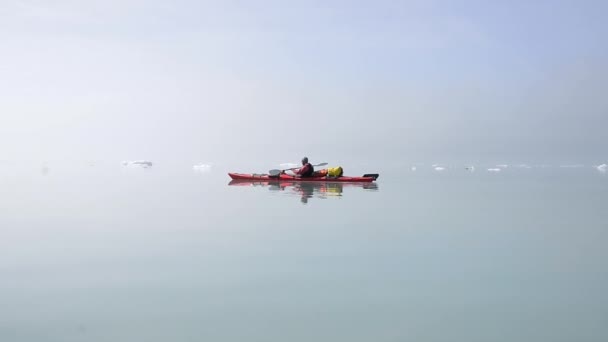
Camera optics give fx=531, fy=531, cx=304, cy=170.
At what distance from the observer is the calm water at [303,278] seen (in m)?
6.33

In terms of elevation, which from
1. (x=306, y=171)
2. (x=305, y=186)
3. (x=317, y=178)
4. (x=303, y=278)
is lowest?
(x=303, y=278)

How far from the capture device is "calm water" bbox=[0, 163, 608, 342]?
6332 millimetres

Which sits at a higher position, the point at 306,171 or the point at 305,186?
the point at 306,171

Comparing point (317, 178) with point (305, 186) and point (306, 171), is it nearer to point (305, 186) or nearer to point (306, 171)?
point (306, 171)

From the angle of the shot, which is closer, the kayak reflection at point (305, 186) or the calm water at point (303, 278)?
the calm water at point (303, 278)

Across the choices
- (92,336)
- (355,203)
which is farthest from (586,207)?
(92,336)

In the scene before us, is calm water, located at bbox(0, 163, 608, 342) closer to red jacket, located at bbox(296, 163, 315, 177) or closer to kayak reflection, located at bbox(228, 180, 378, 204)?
kayak reflection, located at bbox(228, 180, 378, 204)

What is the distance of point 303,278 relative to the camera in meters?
8.58

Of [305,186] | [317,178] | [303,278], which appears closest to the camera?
[303,278]

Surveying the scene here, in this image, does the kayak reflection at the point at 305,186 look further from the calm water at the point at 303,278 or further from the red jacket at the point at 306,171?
the calm water at the point at 303,278

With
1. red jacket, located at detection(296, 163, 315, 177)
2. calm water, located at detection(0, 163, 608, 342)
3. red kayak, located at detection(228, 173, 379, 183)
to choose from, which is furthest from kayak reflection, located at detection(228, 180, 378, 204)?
calm water, located at detection(0, 163, 608, 342)

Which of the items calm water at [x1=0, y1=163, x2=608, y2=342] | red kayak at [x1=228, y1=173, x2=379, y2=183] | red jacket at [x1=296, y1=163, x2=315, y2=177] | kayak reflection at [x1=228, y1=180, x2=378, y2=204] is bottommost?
calm water at [x1=0, y1=163, x2=608, y2=342]

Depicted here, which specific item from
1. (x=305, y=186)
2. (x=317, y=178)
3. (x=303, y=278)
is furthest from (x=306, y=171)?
(x=303, y=278)

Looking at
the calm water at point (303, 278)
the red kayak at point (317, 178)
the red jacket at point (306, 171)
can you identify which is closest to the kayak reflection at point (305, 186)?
the red kayak at point (317, 178)
